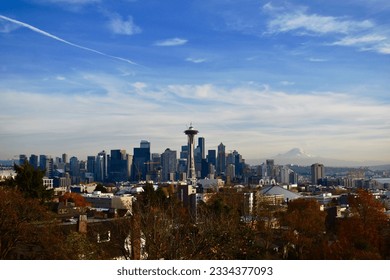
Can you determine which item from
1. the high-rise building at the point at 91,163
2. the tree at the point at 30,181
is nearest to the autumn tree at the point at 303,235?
the high-rise building at the point at 91,163

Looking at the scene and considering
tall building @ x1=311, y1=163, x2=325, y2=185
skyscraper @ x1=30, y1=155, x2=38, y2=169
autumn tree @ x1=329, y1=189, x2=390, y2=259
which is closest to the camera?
autumn tree @ x1=329, y1=189, x2=390, y2=259

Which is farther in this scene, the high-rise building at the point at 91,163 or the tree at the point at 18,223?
the high-rise building at the point at 91,163

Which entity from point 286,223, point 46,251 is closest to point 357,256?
point 46,251

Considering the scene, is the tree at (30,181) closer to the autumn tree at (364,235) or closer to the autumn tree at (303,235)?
the autumn tree at (303,235)

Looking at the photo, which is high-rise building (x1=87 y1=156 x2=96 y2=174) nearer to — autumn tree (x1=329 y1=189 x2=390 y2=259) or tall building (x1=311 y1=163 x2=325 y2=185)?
autumn tree (x1=329 y1=189 x2=390 y2=259)

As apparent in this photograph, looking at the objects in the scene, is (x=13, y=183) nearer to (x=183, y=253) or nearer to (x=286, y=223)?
(x=286, y=223)

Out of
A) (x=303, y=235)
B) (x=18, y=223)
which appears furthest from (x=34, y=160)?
(x=303, y=235)

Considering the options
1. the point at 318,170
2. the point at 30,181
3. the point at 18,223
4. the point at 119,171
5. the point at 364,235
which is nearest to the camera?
the point at 18,223

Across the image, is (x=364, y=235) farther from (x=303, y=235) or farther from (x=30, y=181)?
(x=30, y=181)

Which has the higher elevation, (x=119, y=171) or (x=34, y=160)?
(x=34, y=160)

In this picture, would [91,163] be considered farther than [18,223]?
Yes

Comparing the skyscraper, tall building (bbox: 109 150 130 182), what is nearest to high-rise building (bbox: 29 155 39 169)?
the skyscraper
